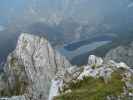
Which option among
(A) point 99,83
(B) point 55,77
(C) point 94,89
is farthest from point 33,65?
(C) point 94,89

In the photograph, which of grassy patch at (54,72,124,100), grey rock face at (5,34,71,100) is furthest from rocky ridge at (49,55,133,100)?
grey rock face at (5,34,71,100)

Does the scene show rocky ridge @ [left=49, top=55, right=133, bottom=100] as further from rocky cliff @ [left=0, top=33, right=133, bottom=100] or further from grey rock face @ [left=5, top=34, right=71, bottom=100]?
grey rock face @ [left=5, top=34, right=71, bottom=100]

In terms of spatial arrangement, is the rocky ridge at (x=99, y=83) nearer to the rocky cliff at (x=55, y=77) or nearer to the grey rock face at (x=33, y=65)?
the rocky cliff at (x=55, y=77)

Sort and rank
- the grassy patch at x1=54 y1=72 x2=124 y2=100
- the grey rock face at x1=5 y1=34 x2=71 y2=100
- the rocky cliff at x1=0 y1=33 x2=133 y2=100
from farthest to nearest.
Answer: the grey rock face at x1=5 y1=34 x2=71 y2=100
the rocky cliff at x1=0 y1=33 x2=133 y2=100
the grassy patch at x1=54 y1=72 x2=124 y2=100

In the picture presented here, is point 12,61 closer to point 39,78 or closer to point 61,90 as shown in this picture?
point 39,78

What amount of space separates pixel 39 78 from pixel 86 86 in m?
46.8

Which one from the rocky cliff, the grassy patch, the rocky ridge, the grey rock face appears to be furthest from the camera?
the grey rock face

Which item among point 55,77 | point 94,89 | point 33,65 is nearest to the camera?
point 94,89

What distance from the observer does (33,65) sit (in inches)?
3433

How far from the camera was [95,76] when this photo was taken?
40.0 m

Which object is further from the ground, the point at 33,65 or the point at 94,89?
the point at 33,65

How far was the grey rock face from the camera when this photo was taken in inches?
3108

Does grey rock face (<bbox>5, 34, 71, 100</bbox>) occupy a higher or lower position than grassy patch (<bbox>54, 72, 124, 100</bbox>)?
higher

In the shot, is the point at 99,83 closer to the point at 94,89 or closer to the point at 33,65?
the point at 94,89
